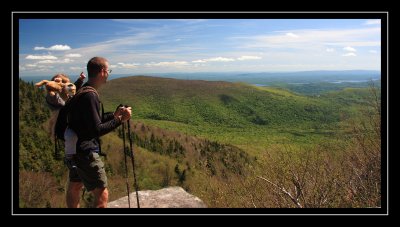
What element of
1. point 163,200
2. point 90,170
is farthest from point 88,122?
point 163,200

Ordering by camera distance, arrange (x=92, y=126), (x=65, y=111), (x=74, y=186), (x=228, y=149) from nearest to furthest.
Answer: (x=92, y=126)
(x=65, y=111)
(x=74, y=186)
(x=228, y=149)

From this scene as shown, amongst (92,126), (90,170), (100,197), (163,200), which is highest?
(92,126)

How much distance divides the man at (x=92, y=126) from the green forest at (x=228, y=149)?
2.67 m

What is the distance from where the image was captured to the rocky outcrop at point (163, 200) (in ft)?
16.3

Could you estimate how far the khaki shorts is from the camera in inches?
130

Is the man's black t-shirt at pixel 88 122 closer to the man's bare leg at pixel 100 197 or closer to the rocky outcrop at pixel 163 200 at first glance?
the man's bare leg at pixel 100 197

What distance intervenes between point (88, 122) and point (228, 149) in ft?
91.7

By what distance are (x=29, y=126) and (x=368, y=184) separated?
13548 mm

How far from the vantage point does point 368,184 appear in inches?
220

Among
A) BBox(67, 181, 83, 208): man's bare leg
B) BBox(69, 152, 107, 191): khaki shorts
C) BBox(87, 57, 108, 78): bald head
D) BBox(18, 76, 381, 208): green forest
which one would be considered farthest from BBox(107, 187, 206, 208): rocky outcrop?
BBox(87, 57, 108, 78): bald head

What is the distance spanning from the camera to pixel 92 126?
3.18 metres

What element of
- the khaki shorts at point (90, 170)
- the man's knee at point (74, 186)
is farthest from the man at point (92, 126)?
the man's knee at point (74, 186)

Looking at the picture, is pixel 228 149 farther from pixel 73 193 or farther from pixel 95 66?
pixel 95 66
